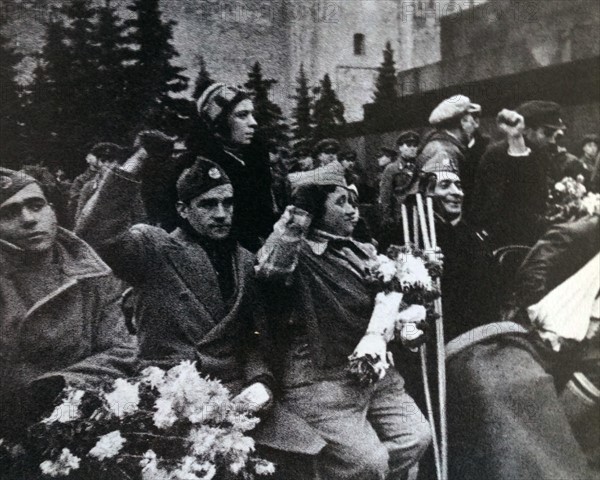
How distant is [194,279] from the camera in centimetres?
402

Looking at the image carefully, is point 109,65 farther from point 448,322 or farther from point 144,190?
point 448,322

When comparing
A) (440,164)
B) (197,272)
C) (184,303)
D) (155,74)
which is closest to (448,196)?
(440,164)

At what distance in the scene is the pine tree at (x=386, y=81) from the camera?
4.52 metres

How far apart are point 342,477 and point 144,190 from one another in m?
2.06

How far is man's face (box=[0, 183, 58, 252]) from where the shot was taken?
3799 mm

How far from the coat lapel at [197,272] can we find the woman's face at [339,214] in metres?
0.75

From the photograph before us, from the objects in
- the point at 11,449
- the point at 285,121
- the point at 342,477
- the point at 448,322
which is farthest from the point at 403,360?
the point at 11,449

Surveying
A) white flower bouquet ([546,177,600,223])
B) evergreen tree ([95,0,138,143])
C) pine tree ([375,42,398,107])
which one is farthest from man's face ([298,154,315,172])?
white flower bouquet ([546,177,600,223])

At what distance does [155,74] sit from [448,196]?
2.04 meters

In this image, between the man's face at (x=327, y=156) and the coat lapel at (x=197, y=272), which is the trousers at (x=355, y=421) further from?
the man's face at (x=327, y=156)

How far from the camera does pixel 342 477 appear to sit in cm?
408

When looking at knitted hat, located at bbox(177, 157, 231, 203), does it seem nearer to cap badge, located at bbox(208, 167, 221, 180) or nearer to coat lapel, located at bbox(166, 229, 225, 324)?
cap badge, located at bbox(208, 167, 221, 180)

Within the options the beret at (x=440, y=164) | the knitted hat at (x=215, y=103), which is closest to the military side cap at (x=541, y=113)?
the beret at (x=440, y=164)

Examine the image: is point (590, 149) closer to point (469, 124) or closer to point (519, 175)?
point (519, 175)
